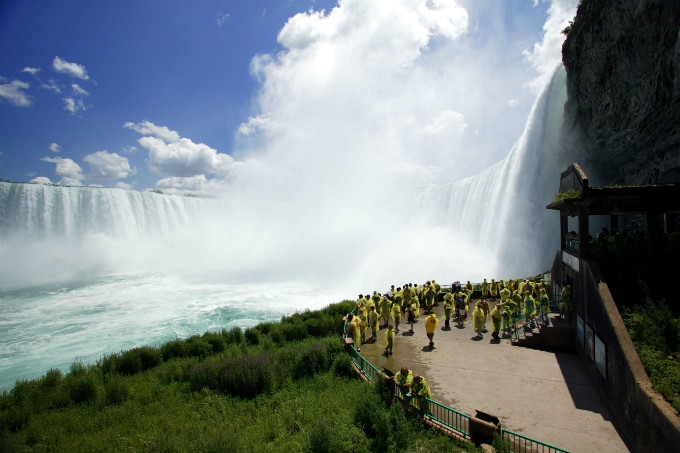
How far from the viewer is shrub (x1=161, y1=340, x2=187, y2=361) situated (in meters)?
13.3

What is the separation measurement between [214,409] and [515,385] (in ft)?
24.7

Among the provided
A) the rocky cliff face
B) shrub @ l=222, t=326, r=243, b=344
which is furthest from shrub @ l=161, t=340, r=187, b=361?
the rocky cliff face

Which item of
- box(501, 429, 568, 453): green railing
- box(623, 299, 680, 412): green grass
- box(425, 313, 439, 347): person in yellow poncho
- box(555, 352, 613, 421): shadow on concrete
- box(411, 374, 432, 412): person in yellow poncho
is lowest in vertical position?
box(555, 352, 613, 421): shadow on concrete

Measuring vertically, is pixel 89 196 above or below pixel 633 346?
above

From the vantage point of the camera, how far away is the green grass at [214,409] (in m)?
6.30

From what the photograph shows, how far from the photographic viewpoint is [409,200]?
4650cm

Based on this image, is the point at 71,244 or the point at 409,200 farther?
the point at 409,200

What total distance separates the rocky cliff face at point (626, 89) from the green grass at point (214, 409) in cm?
1566

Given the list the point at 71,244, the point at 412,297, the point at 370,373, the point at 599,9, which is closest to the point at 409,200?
the point at 599,9

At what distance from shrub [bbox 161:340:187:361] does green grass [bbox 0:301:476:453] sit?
0.07 meters

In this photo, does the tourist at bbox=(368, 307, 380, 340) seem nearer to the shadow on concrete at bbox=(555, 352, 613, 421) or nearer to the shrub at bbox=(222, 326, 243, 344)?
the shadow on concrete at bbox=(555, 352, 613, 421)

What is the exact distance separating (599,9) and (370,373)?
2154 centimetres

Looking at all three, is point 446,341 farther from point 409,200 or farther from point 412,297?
point 409,200

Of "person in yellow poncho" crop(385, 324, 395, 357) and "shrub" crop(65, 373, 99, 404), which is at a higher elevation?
"person in yellow poncho" crop(385, 324, 395, 357)
